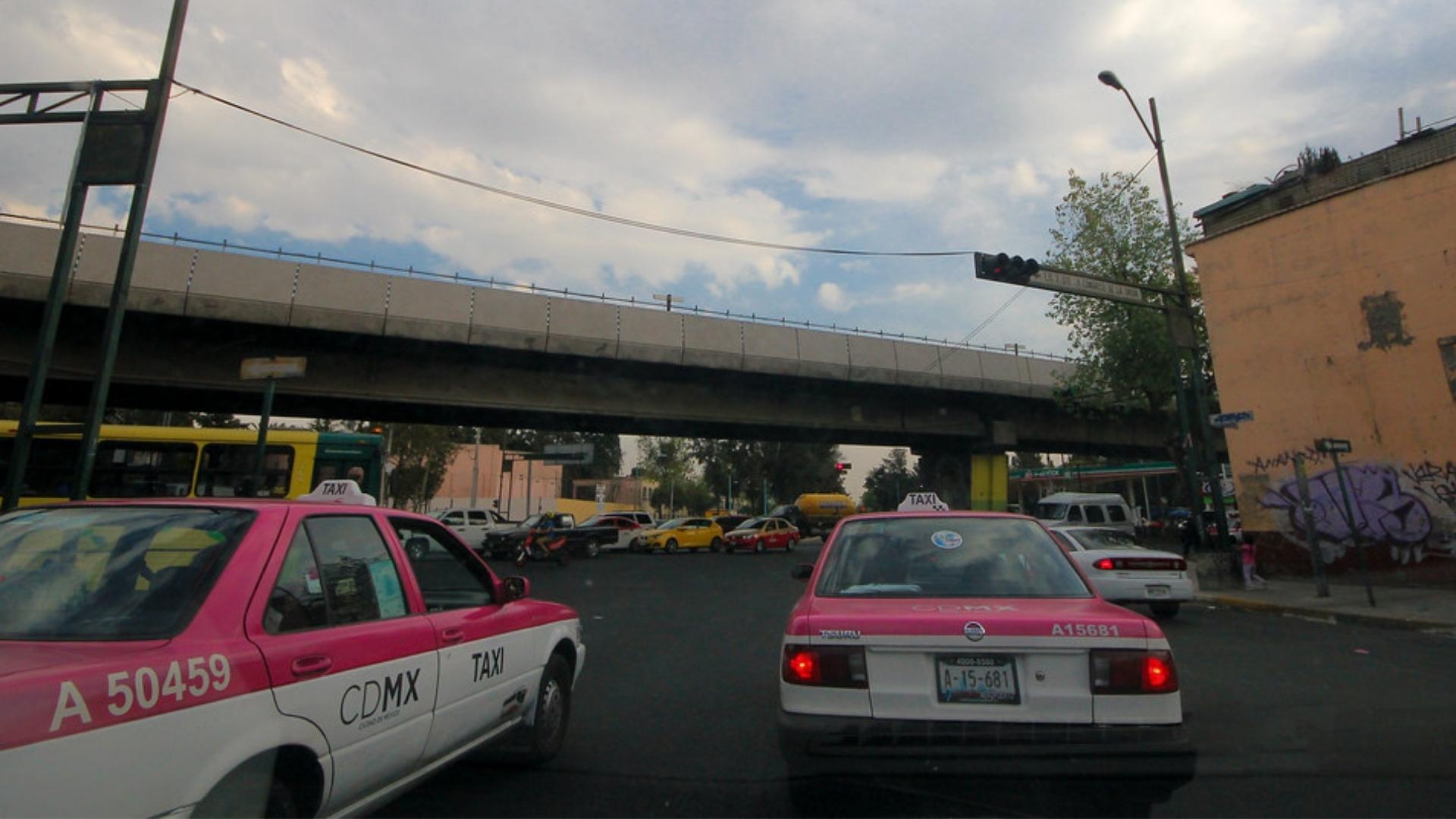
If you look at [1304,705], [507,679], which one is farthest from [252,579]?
[1304,705]

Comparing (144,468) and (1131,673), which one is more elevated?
(144,468)

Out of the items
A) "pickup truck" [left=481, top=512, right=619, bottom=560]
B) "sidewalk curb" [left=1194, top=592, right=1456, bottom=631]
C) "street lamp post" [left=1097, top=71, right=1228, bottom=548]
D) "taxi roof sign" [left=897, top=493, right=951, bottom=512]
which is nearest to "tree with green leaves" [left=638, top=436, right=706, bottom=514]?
"pickup truck" [left=481, top=512, right=619, bottom=560]

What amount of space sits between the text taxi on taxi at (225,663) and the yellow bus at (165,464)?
15289mm

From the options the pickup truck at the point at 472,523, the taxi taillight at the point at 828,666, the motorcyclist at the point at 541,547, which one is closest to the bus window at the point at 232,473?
the motorcyclist at the point at 541,547

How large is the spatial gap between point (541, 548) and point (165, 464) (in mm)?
9230

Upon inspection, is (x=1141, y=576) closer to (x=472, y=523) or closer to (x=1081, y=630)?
(x=1081, y=630)

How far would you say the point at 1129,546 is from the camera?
12445 mm

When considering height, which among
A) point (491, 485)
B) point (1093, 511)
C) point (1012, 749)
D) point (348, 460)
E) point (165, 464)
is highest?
point (491, 485)

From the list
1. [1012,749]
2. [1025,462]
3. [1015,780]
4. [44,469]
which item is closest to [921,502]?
[1015,780]

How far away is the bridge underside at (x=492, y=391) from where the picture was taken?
19.5m

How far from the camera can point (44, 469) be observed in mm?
17109

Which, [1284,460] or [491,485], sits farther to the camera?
[491,485]

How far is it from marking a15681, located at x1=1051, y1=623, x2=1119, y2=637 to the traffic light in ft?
36.1

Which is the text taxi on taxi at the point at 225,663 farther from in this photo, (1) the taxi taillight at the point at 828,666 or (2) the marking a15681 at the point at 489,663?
(1) the taxi taillight at the point at 828,666
